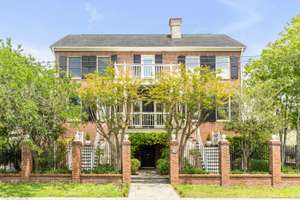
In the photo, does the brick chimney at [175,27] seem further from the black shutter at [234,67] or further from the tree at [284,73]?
the tree at [284,73]

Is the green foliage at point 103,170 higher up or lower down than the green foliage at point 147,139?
lower down

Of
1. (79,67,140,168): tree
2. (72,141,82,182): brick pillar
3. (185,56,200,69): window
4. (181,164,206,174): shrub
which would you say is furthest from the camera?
(185,56,200,69): window

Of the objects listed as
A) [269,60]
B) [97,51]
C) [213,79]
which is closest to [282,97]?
[269,60]

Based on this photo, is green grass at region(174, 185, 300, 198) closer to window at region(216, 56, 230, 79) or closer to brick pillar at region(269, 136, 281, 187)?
brick pillar at region(269, 136, 281, 187)

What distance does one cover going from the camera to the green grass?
1573 cm

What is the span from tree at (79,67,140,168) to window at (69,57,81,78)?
27.8 ft

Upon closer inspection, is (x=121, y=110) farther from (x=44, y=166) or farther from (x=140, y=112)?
(x=140, y=112)

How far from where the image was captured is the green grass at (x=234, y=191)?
1573 centimetres

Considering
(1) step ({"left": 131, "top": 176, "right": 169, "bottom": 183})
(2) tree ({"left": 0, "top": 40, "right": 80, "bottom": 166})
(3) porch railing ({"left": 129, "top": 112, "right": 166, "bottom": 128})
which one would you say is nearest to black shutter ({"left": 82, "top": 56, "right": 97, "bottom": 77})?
(3) porch railing ({"left": 129, "top": 112, "right": 166, "bottom": 128})

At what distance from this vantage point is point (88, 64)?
28.8 metres

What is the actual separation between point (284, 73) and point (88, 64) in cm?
1347

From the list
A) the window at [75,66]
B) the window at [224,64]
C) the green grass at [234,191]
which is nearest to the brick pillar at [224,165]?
the green grass at [234,191]

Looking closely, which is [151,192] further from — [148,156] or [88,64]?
[88,64]

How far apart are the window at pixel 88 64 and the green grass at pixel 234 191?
13.5 metres
